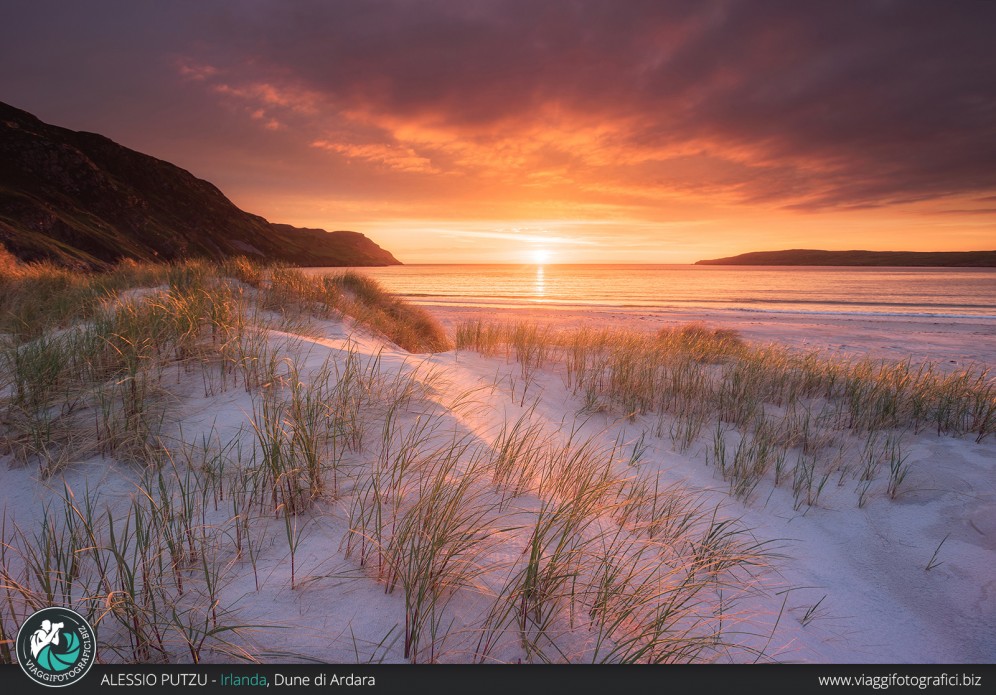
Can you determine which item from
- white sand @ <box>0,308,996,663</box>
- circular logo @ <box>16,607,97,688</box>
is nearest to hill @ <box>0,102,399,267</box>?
white sand @ <box>0,308,996,663</box>

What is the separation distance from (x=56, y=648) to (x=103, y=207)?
102271mm

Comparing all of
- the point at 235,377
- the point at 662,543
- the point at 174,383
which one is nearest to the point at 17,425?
the point at 174,383

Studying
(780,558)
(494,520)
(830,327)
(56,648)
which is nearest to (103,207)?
(56,648)

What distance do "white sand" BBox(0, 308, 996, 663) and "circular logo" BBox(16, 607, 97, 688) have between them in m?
0.38

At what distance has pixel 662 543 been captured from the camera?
2.23m

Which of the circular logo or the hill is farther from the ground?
the hill

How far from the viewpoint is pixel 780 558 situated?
2.70 meters

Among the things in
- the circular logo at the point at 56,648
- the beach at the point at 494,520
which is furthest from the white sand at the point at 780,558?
the circular logo at the point at 56,648

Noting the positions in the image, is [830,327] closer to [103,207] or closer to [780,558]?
[780,558]

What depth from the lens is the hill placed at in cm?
4466

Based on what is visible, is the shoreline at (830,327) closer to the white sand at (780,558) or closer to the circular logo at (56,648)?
the white sand at (780,558)

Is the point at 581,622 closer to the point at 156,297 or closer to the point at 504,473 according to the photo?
the point at 504,473

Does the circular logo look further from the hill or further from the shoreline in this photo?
the hill
